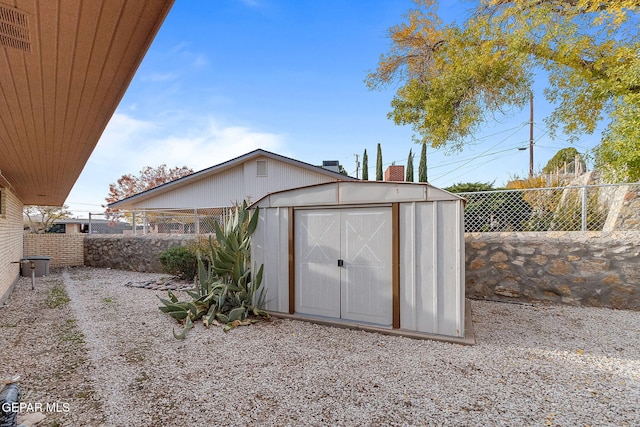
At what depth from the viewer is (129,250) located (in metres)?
12.4

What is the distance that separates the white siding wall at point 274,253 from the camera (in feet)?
18.0

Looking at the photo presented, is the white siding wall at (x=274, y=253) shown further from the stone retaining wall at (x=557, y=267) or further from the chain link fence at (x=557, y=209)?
the stone retaining wall at (x=557, y=267)

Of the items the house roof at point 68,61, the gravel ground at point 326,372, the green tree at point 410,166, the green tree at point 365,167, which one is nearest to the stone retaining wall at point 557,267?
the gravel ground at point 326,372

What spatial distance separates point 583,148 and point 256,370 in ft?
32.3

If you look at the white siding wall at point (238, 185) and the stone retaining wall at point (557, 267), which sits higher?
the white siding wall at point (238, 185)

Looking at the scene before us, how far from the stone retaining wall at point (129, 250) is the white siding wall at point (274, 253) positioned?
6437 millimetres

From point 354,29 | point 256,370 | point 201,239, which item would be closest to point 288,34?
point 354,29

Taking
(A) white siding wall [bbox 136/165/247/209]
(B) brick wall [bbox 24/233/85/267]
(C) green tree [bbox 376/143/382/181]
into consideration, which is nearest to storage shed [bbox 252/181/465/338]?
(A) white siding wall [bbox 136/165/247/209]

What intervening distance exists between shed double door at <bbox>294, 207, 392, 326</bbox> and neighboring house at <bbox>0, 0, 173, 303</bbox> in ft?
10.5

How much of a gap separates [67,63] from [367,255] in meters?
4.01

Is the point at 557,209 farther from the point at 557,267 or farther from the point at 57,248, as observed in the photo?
the point at 57,248

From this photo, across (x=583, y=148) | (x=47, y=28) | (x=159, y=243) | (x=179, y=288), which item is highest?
(x=583, y=148)

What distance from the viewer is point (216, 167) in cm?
1441

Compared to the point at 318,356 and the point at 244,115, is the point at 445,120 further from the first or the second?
the point at 318,356
